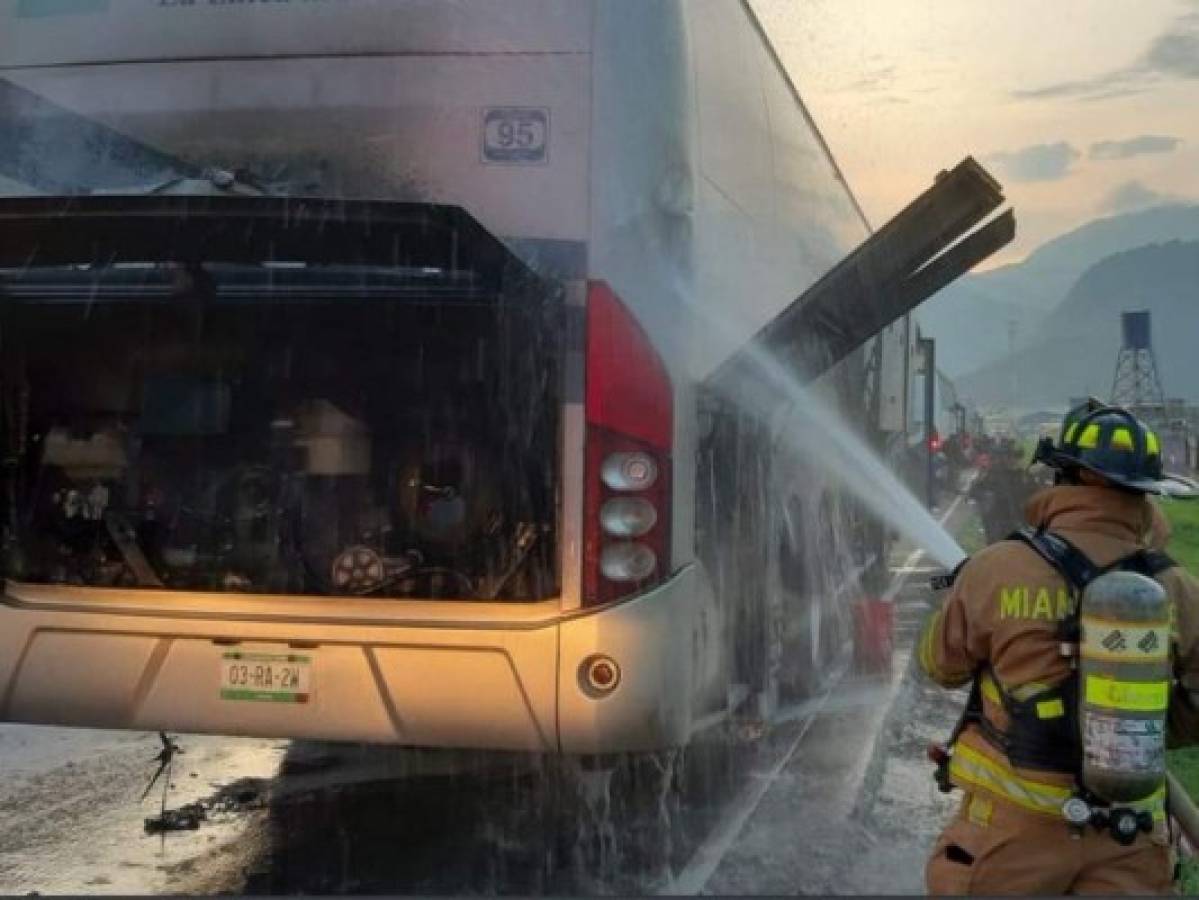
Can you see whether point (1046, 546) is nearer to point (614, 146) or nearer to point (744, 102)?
point (614, 146)

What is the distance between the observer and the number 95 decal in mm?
4055

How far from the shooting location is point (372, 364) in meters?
4.73

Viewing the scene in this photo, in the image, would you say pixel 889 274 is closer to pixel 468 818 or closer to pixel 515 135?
pixel 515 135

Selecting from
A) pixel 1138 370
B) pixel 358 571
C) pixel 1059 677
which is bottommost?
pixel 1059 677

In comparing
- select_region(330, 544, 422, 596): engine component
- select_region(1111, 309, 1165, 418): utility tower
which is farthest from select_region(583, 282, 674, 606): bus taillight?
select_region(1111, 309, 1165, 418): utility tower

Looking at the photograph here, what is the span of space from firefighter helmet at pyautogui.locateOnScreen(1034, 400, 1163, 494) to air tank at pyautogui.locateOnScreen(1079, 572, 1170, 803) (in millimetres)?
254

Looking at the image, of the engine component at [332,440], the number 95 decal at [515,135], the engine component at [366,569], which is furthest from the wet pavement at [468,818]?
the number 95 decal at [515,135]

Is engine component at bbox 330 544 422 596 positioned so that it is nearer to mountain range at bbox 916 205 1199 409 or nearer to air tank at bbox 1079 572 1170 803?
air tank at bbox 1079 572 1170 803

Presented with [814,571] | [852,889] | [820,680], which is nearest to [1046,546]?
[852,889]

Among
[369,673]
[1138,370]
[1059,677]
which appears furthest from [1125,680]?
[1138,370]

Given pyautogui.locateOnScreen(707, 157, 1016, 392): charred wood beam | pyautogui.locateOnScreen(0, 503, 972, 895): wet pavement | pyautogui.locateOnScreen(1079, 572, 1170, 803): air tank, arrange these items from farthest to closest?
pyautogui.locateOnScreen(707, 157, 1016, 392): charred wood beam < pyautogui.locateOnScreen(0, 503, 972, 895): wet pavement < pyautogui.locateOnScreen(1079, 572, 1170, 803): air tank

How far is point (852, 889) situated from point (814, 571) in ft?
11.3

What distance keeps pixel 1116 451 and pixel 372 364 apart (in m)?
2.88

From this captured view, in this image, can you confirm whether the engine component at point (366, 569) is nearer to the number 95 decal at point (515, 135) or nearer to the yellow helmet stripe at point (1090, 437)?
the number 95 decal at point (515, 135)
